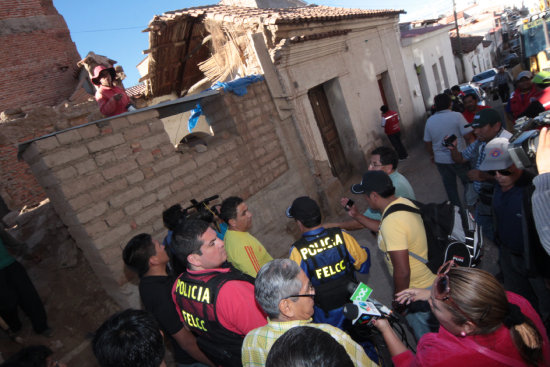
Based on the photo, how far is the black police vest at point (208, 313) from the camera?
1864 mm

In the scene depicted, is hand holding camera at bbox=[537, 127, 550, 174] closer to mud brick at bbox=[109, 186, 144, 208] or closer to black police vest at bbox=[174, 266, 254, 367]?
black police vest at bbox=[174, 266, 254, 367]

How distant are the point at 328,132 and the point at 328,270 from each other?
611cm

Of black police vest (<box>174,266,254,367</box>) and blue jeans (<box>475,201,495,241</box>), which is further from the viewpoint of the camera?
blue jeans (<box>475,201,495,241</box>)

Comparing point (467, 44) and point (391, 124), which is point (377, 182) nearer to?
point (391, 124)

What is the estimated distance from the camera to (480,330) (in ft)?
4.13

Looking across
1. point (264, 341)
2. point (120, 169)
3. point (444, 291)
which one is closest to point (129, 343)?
point (264, 341)

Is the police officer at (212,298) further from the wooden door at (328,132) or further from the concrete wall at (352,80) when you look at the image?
the wooden door at (328,132)

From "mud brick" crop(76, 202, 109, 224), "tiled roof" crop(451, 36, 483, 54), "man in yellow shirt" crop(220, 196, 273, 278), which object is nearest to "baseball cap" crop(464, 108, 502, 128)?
"man in yellow shirt" crop(220, 196, 273, 278)

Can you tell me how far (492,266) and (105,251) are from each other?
4.53 m

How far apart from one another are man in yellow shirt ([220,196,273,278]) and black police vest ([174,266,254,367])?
2.19 feet

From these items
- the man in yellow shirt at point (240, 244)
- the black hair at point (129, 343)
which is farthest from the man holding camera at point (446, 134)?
the black hair at point (129, 343)

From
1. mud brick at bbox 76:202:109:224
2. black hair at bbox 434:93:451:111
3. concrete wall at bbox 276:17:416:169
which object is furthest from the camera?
concrete wall at bbox 276:17:416:169

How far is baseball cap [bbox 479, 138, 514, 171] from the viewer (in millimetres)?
2312

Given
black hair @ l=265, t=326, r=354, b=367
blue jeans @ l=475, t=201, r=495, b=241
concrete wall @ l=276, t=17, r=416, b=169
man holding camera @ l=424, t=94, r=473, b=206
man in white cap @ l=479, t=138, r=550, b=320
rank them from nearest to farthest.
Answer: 1. black hair @ l=265, t=326, r=354, b=367
2. man in white cap @ l=479, t=138, r=550, b=320
3. blue jeans @ l=475, t=201, r=495, b=241
4. man holding camera @ l=424, t=94, r=473, b=206
5. concrete wall @ l=276, t=17, r=416, b=169
